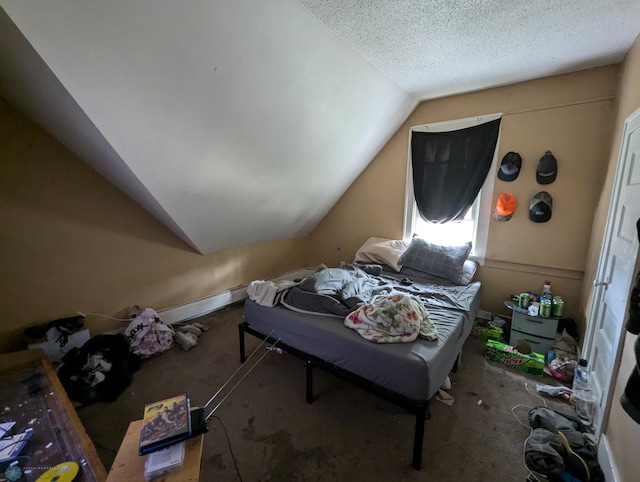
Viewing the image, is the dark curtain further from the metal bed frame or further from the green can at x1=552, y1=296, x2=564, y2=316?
the metal bed frame

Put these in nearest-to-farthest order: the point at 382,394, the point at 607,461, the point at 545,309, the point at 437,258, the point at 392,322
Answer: the point at 607,461
the point at 382,394
the point at 392,322
the point at 545,309
the point at 437,258

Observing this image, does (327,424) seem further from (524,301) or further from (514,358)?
(524,301)

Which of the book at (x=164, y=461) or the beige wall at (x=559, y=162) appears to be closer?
the book at (x=164, y=461)

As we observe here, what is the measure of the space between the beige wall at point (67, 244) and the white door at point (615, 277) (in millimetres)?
3117

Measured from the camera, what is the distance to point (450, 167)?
9.95 ft

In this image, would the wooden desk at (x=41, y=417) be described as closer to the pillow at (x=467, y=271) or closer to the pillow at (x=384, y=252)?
the pillow at (x=384, y=252)

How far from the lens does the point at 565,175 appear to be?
2.46m

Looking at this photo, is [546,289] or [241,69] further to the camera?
[546,289]

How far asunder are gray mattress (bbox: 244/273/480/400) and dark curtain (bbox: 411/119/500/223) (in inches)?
51.4

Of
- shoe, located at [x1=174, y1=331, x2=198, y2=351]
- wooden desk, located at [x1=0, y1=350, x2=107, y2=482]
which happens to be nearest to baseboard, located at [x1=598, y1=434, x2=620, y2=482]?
wooden desk, located at [x1=0, y1=350, x2=107, y2=482]

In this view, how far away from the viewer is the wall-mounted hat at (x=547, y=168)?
2464 millimetres

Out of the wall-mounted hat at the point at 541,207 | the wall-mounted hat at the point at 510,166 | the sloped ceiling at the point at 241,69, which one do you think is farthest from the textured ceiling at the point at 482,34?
the wall-mounted hat at the point at 541,207

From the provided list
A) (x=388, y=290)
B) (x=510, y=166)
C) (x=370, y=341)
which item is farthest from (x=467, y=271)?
(x=370, y=341)

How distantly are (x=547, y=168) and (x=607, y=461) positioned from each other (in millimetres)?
2213
